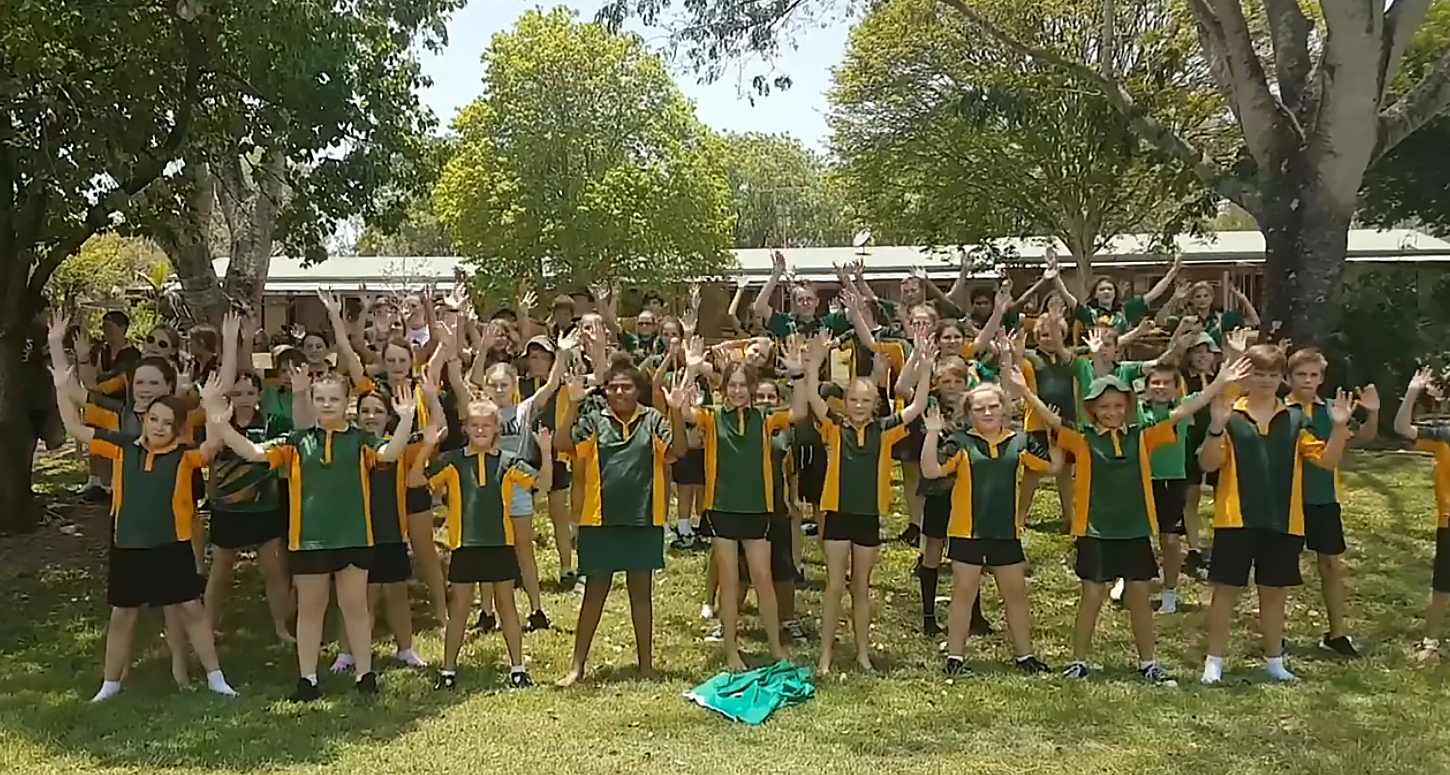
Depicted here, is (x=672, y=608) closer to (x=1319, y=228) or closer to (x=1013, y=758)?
(x=1013, y=758)

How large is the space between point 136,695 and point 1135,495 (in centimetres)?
453

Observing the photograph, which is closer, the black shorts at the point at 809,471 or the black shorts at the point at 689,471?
the black shorts at the point at 809,471

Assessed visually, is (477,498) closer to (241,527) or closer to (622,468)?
(622,468)

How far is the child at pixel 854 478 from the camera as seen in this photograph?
615 cm

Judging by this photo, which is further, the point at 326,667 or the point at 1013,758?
the point at 326,667

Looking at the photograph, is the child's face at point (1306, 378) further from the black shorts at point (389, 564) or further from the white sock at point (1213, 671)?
the black shorts at point (389, 564)

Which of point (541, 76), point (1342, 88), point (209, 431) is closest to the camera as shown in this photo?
point (209, 431)

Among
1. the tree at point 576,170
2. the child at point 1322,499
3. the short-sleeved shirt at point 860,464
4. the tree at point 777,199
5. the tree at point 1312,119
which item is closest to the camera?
the short-sleeved shirt at point 860,464

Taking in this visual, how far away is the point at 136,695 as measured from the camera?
19.5 feet

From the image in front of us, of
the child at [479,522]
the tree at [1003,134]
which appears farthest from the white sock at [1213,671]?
the tree at [1003,134]

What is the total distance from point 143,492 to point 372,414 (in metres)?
1.03

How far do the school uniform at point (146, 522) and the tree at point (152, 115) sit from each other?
113 inches

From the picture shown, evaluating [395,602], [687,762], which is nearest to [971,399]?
[687,762]

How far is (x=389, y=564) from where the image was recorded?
6227 mm
